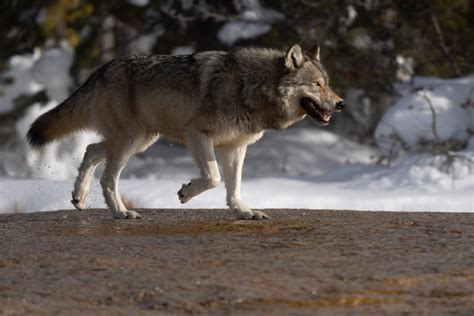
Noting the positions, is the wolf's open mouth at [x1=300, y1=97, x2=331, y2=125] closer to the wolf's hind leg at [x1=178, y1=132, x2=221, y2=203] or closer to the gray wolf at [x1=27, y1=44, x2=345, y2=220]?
the gray wolf at [x1=27, y1=44, x2=345, y2=220]

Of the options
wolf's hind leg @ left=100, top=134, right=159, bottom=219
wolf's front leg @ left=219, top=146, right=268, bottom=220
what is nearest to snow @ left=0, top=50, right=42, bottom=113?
wolf's hind leg @ left=100, top=134, right=159, bottom=219

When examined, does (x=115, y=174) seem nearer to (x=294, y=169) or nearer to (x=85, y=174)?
(x=85, y=174)

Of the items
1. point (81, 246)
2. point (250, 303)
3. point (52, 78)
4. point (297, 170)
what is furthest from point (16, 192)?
point (52, 78)

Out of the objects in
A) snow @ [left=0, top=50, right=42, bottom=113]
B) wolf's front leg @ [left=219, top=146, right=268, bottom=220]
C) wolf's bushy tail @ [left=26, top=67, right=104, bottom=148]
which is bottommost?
wolf's front leg @ [left=219, top=146, right=268, bottom=220]

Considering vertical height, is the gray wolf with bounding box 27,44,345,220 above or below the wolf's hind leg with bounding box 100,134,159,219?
above

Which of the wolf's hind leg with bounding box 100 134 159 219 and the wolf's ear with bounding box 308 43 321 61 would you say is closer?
the wolf's hind leg with bounding box 100 134 159 219

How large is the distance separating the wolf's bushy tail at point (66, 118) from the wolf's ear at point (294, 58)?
5.31 ft

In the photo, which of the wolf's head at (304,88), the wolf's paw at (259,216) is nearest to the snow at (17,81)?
the wolf's head at (304,88)

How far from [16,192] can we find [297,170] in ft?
31.7

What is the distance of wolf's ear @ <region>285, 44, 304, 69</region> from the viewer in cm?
862

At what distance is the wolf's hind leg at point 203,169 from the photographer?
8.22 m

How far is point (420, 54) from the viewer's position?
18.0m

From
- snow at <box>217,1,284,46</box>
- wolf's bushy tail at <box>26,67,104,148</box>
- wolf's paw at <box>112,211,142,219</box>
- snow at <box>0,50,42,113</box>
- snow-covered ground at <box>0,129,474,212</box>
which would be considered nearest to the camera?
wolf's paw at <box>112,211,142,219</box>

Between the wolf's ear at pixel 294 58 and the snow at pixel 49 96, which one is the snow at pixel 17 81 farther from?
the wolf's ear at pixel 294 58
